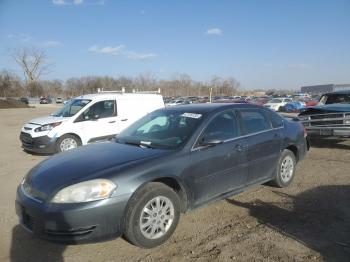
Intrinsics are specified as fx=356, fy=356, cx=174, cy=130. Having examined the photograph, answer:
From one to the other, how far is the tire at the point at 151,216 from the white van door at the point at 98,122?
6.19 meters

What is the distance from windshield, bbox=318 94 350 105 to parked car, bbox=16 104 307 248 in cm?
641

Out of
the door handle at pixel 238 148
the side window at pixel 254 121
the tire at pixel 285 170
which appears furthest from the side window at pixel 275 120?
the door handle at pixel 238 148

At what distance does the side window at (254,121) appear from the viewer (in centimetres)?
533

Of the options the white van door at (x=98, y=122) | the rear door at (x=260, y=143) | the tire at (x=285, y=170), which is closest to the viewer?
the rear door at (x=260, y=143)

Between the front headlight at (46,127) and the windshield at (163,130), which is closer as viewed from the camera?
the windshield at (163,130)

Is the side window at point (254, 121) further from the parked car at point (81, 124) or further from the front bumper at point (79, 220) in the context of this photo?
the parked car at point (81, 124)

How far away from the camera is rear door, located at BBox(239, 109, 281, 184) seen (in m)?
5.22

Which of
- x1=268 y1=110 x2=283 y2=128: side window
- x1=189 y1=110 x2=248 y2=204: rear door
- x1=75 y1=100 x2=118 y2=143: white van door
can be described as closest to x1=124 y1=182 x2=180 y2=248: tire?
x1=189 y1=110 x2=248 y2=204: rear door

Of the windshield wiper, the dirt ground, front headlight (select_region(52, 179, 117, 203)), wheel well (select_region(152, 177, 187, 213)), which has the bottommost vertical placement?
Result: the dirt ground

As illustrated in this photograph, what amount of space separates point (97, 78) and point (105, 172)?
329 ft

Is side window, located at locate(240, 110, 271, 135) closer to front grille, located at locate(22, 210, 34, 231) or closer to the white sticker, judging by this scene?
the white sticker

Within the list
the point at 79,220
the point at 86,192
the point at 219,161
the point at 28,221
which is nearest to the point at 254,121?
the point at 219,161

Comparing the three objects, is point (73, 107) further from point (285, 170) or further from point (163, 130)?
point (285, 170)

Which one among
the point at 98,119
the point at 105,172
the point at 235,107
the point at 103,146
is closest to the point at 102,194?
the point at 105,172
